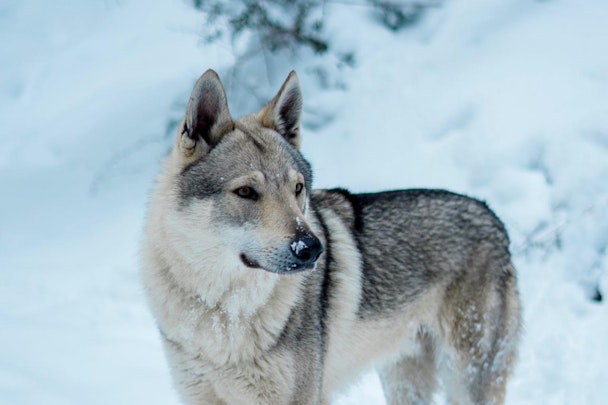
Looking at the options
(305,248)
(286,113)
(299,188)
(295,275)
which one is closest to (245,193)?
(299,188)

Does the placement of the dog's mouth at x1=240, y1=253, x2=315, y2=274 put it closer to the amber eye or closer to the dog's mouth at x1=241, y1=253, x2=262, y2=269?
the dog's mouth at x1=241, y1=253, x2=262, y2=269

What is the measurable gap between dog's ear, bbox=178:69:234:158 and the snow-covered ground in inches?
80.6

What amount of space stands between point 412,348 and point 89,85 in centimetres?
617

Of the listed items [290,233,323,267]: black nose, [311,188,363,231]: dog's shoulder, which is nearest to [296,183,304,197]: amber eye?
[290,233,323,267]: black nose

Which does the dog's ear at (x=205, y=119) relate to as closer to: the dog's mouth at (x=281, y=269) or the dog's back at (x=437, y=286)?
the dog's mouth at (x=281, y=269)

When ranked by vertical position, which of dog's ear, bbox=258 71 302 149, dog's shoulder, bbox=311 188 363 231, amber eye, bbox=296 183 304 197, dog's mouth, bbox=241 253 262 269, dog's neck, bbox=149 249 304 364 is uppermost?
dog's ear, bbox=258 71 302 149

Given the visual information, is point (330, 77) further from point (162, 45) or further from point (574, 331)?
point (574, 331)

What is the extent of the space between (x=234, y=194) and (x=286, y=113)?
0.74 meters

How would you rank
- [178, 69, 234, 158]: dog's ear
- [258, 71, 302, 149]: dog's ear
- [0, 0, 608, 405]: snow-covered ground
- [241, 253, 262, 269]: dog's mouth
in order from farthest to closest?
1. [0, 0, 608, 405]: snow-covered ground
2. [258, 71, 302, 149]: dog's ear
3. [178, 69, 234, 158]: dog's ear
4. [241, 253, 262, 269]: dog's mouth

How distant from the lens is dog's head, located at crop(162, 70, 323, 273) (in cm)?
285

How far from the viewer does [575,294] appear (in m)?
5.48

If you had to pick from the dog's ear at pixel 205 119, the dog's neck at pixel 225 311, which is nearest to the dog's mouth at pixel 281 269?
the dog's neck at pixel 225 311

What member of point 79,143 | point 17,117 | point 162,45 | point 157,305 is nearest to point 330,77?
point 162,45

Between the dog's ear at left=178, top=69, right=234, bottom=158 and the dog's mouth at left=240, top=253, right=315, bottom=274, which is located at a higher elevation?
the dog's ear at left=178, top=69, right=234, bottom=158
